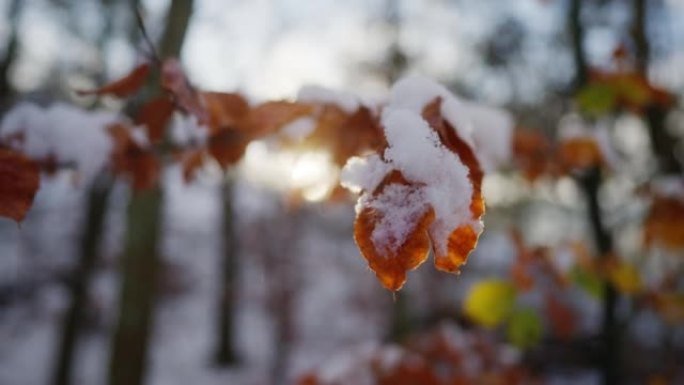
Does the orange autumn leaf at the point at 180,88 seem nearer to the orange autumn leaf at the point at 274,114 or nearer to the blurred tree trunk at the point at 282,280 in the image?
the orange autumn leaf at the point at 274,114

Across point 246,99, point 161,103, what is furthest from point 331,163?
point 161,103

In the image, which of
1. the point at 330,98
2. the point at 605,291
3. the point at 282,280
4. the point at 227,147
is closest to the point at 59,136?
the point at 227,147

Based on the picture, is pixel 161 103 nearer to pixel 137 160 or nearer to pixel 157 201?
pixel 137 160

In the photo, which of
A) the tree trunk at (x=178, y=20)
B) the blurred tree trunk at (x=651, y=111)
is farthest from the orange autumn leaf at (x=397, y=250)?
the blurred tree trunk at (x=651, y=111)

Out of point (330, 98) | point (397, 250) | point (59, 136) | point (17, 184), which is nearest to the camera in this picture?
point (397, 250)

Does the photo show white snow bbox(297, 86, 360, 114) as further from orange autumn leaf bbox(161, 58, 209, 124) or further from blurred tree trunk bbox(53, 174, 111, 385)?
blurred tree trunk bbox(53, 174, 111, 385)

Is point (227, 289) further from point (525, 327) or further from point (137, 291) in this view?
point (525, 327)
